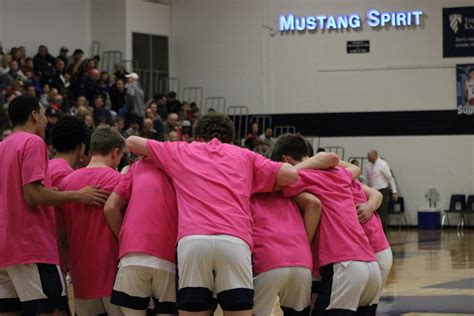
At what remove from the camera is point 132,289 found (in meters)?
5.59

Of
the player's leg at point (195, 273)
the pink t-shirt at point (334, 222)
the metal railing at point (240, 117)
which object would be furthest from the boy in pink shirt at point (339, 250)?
the metal railing at point (240, 117)

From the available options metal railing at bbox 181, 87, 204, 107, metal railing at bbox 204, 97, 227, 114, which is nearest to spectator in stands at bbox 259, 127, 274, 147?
metal railing at bbox 204, 97, 227, 114

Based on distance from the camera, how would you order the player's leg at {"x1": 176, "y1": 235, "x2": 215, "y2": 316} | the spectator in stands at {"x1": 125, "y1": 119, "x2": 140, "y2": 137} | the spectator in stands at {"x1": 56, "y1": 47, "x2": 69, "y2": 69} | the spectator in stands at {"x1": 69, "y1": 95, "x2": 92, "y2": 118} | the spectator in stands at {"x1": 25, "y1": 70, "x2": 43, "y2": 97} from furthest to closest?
1. the spectator in stands at {"x1": 56, "y1": 47, "x2": 69, "y2": 69}
2. the spectator in stands at {"x1": 125, "y1": 119, "x2": 140, "y2": 137}
3. the spectator in stands at {"x1": 25, "y1": 70, "x2": 43, "y2": 97}
4. the spectator in stands at {"x1": 69, "y1": 95, "x2": 92, "y2": 118}
5. the player's leg at {"x1": 176, "y1": 235, "x2": 215, "y2": 316}

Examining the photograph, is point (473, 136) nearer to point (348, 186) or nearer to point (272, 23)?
point (272, 23)

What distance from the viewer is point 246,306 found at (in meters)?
5.36

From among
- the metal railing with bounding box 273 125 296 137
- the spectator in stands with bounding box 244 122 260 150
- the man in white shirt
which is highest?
the metal railing with bounding box 273 125 296 137

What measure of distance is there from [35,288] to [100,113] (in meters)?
17.0

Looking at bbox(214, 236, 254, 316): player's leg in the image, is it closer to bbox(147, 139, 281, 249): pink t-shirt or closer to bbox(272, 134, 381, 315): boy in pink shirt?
bbox(147, 139, 281, 249): pink t-shirt

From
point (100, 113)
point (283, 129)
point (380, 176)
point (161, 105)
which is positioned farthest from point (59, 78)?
point (380, 176)

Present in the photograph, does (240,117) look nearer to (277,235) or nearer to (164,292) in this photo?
(277,235)

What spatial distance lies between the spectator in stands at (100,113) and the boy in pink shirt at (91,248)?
1601 cm

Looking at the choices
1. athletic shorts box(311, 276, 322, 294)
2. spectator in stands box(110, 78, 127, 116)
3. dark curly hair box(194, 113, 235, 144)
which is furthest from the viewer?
spectator in stands box(110, 78, 127, 116)

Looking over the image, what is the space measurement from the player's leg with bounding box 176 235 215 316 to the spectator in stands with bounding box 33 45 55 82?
18558mm

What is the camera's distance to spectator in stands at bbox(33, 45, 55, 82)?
2330cm
